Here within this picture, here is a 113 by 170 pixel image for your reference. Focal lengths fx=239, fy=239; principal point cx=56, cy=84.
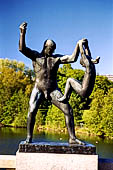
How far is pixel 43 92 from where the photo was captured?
487 centimetres

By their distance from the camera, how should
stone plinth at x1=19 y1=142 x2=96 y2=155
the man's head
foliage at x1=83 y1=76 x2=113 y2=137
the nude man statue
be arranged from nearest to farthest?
stone plinth at x1=19 y1=142 x2=96 y2=155 → the nude man statue → the man's head → foliage at x1=83 y1=76 x2=113 y2=137

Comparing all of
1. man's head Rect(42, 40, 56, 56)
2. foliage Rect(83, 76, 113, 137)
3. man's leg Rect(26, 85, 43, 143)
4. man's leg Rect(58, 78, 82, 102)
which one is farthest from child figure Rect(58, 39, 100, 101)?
foliage Rect(83, 76, 113, 137)

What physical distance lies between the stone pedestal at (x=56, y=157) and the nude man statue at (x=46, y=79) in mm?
335

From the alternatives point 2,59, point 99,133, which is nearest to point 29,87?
point 2,59

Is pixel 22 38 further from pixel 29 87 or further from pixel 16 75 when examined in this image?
pixel 16 75

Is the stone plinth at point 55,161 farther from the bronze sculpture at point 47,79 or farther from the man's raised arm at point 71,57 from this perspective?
the man's raised arm at point 71,57

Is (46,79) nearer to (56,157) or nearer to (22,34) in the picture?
(22,34)

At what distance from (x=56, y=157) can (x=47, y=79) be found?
151 cm

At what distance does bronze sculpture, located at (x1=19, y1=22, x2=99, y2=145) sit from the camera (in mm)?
4707

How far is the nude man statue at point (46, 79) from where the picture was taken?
4.71 m

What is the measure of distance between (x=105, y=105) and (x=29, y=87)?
47.5 ft

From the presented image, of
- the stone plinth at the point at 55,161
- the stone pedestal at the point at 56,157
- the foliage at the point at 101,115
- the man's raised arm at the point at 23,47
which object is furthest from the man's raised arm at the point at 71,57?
the foliage at the point at 101,115

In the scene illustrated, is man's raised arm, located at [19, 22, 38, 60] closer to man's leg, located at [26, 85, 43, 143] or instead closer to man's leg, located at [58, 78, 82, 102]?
man's leg, located at [26, 85, 43, 143]

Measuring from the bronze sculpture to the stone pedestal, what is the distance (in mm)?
332
